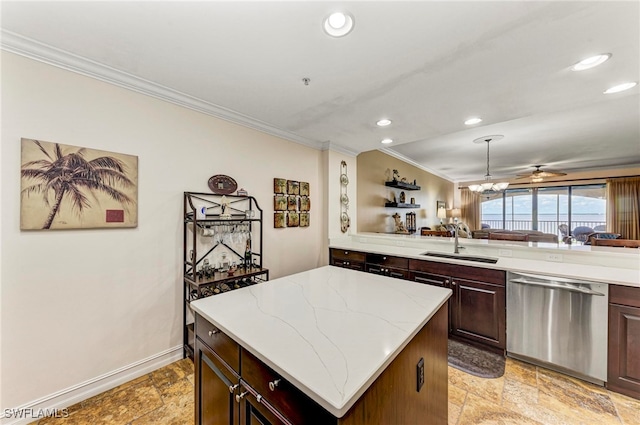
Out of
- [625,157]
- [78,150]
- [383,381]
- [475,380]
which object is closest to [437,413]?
[383,381]

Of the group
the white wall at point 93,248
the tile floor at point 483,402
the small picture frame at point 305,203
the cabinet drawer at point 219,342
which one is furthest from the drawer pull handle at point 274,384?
the small picture frame at point 305,203

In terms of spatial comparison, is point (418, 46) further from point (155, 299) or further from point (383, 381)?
point (155, 299)

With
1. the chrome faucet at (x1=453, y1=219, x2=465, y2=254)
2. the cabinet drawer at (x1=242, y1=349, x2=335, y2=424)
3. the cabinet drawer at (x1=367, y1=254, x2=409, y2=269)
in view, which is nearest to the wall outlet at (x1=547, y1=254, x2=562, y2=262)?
the chrome faucet at (x1=453, y1=219, x2=465, y2=254)

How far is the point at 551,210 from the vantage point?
314 inches

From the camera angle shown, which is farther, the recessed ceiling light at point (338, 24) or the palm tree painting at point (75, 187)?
the palm tree painting at point (75, 187)

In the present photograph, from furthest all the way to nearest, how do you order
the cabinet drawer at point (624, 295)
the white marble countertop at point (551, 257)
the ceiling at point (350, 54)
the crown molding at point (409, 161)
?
the crown molding at point (409, 161)
the white marble countertop at point (551, 257)
the cabinet drawer at point (624, 295)
the ceiling at point (350, 54)

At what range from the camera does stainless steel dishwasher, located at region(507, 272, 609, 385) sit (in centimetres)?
197

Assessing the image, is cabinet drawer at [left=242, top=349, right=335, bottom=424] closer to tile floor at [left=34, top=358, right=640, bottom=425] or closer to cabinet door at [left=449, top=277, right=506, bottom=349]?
tile floor at [left=34, top=358, right=640, bottom=425]

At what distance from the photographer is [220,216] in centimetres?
253

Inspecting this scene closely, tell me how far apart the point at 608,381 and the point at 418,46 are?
9.50 ft

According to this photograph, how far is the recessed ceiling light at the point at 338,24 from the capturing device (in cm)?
139

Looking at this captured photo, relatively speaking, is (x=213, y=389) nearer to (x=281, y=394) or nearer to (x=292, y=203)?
(x=281, y=394)

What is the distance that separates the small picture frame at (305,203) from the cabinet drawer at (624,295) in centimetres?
302

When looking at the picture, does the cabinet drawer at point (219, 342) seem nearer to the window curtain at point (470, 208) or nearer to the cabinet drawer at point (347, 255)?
the cabinet drawer at point (347, 255)
